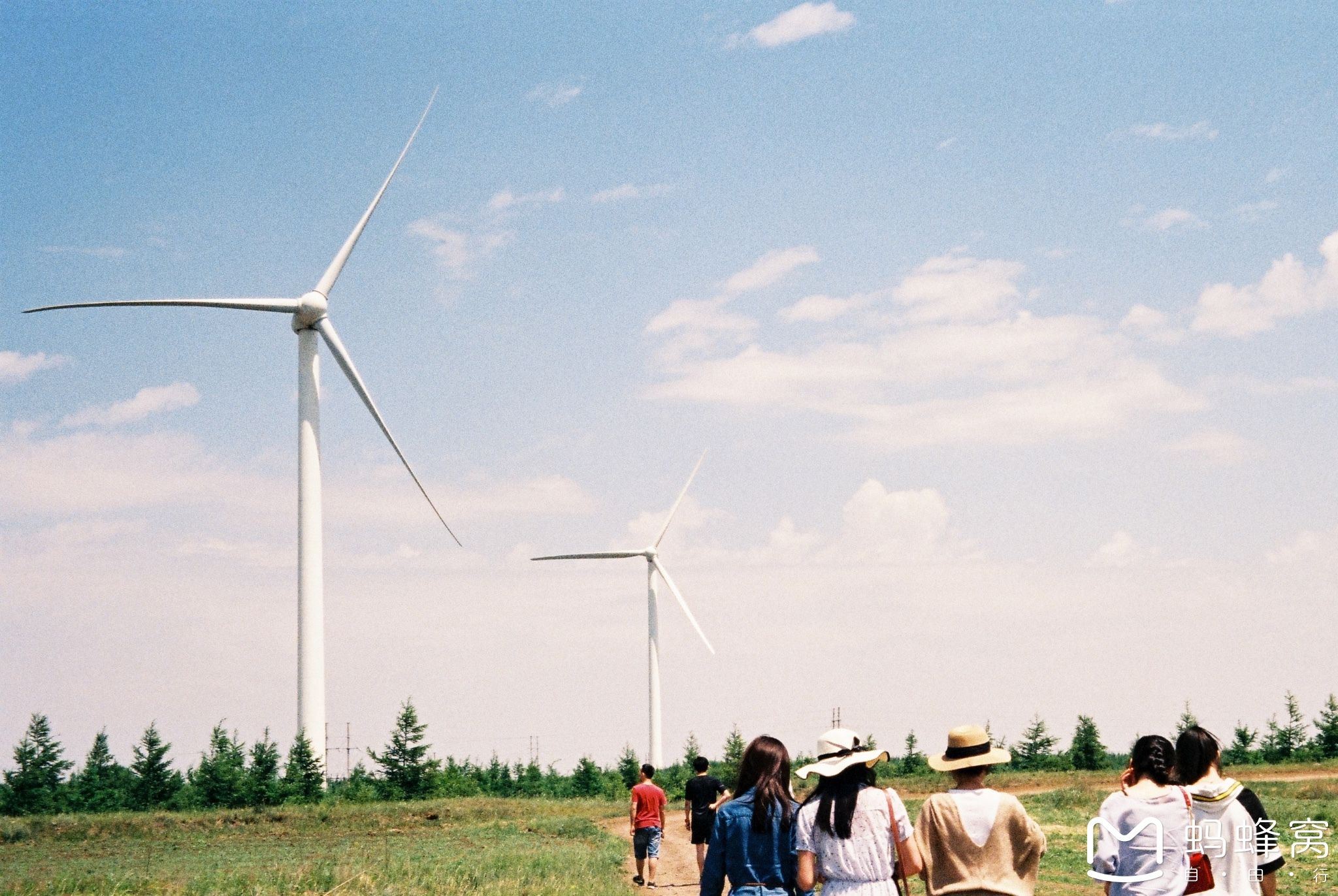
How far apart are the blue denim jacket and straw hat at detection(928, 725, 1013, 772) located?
0.84m

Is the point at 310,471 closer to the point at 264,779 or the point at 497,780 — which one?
the point at 264,779

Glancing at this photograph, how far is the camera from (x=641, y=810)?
19.5 metres

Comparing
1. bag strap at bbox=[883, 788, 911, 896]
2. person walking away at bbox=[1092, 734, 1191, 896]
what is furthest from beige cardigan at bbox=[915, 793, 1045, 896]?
person walking away at bbox=[1092, 734, 1191, 896]

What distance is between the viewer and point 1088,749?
2549 inches

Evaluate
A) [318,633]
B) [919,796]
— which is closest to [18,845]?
[318,633]

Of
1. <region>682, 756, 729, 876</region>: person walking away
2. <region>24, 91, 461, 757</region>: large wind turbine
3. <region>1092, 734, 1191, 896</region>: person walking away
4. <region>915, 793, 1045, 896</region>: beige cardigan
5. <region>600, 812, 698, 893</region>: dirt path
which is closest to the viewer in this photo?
<region>915, 793, 1045, 896</region>: beige cardigan

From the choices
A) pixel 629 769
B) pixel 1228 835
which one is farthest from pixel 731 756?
pixel 1228 835

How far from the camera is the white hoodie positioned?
22.7 ft

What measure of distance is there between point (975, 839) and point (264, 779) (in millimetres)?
43433

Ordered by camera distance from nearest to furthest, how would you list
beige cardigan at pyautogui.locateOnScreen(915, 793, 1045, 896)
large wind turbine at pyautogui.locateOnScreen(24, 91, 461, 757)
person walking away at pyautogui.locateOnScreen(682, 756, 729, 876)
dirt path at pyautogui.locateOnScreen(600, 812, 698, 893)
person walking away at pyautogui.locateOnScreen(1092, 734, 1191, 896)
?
beige cardigan at pyautogui.locateOnScreen(915, 793, 1045, 896) → person walking away at pyautogui.locateOnScreen(1092, 734, 1191, 896) → person walking away at pyautogui.locateOnScreen(682, 756, 729, 876) → dirt path at pyautogui.locateOnScreen(600, 812, 698, 893) → large wind turbine at pyautogui.locateOnScreen(24, 91, 461, 757)

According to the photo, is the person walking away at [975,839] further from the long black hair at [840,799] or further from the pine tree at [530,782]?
the pine tree at [530,782]

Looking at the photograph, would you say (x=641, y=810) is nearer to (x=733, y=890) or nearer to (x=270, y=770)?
(x=733, y=890)

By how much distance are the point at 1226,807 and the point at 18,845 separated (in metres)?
35.6

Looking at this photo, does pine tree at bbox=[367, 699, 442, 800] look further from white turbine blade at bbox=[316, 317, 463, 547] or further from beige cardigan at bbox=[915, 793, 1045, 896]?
beige cardigan at bbox=[915, 793, 1045, 896]
